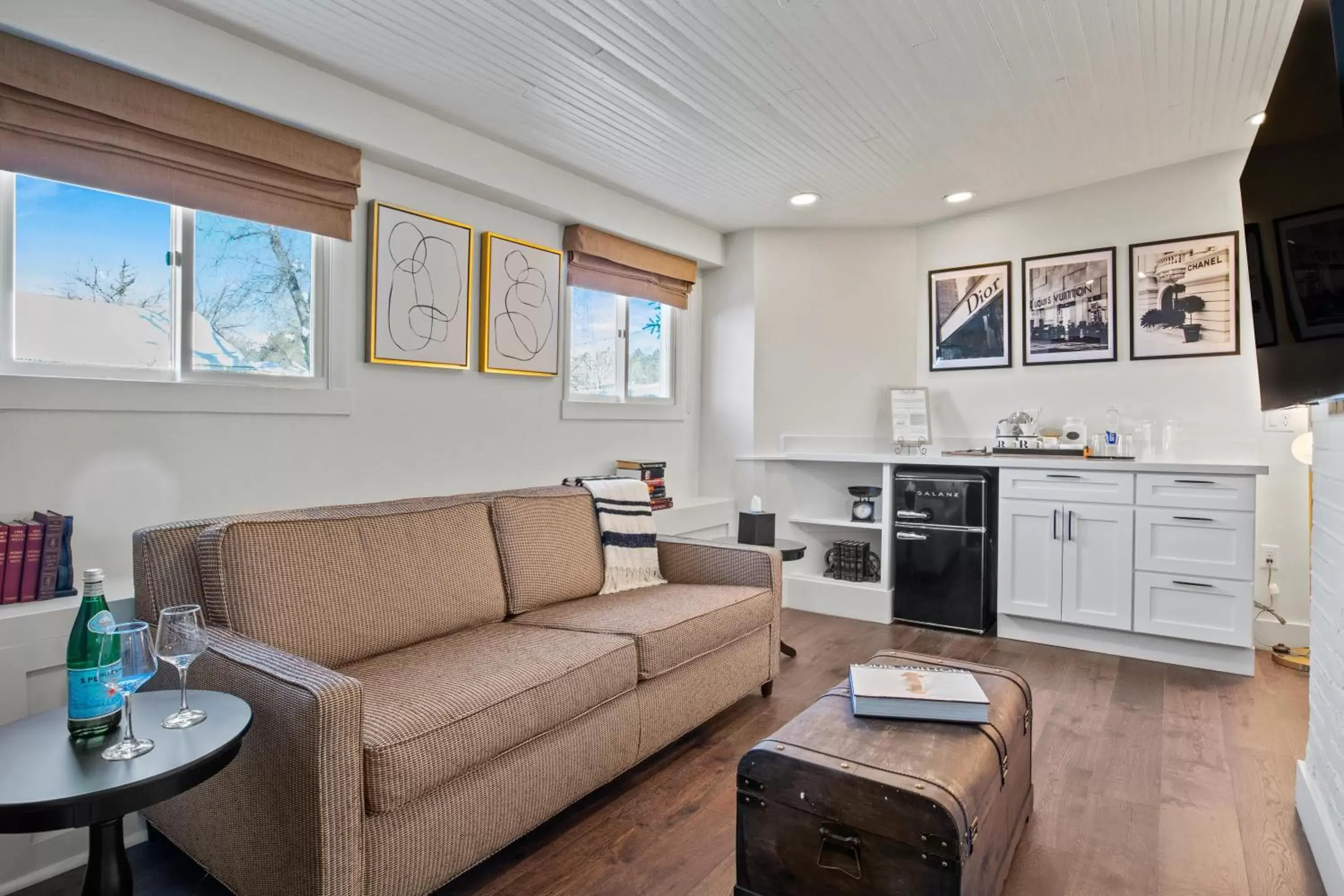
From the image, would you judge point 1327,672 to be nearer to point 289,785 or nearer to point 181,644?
point 289,785

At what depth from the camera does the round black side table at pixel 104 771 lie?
1123 millimetres

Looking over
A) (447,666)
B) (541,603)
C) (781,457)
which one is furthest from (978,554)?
(447,666)

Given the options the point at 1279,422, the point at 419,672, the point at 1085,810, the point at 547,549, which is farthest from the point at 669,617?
the point at 1279,422

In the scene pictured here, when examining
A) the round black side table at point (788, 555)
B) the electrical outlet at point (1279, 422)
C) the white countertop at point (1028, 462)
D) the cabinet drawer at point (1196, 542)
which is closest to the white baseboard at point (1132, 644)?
the cabinet drawer at point (1196, 542)

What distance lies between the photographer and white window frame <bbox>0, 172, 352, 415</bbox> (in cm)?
201

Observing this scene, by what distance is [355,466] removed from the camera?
2818 millimetres

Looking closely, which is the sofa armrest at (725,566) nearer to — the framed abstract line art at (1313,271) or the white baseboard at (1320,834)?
the white baseboard at (1320,834)

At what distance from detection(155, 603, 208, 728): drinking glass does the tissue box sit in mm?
2680

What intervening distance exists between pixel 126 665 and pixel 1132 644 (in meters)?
4.01

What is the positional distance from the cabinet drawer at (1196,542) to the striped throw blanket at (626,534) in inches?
93.3

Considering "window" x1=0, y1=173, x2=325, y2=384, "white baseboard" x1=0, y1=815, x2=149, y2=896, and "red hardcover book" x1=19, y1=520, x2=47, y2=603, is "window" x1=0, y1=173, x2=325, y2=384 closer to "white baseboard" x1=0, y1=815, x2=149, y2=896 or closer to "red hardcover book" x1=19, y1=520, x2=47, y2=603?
"red hardcover book" x1=19, y1=520, x2=47, y2=603

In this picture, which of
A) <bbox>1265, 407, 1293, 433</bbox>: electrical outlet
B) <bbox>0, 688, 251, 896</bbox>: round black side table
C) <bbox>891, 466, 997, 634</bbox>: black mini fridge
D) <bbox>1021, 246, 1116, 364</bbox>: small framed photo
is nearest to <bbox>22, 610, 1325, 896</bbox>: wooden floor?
<bbox>0, 688, 251, 896</bbox>: round black side table

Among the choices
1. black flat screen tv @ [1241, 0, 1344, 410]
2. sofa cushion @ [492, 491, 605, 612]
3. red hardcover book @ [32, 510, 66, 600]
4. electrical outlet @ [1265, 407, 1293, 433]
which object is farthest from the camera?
electrical outlet @ [1265, 407, 1293, 433]

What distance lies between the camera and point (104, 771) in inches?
47.8
